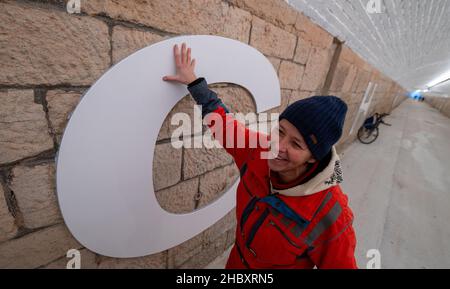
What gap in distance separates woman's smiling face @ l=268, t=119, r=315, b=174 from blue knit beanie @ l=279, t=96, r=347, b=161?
0.9 inches

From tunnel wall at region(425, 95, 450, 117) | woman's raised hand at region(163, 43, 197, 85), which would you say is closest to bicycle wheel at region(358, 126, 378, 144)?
woman's raised hand at region(163, 43, 197, 85)

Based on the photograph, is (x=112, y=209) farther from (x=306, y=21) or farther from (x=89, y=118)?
(x=306, y=21)

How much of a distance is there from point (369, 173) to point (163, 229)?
14.6ft

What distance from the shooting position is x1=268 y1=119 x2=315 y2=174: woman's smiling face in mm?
810

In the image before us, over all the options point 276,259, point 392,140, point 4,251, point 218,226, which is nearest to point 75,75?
point 4,251

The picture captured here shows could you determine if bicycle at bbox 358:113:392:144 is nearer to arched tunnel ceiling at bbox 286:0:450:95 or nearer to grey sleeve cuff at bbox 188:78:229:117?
arched tunnel ceiling at bbox 286:0:450:95

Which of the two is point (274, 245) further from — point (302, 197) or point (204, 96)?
point (204, 96)

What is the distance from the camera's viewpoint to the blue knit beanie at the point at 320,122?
30.6 inches

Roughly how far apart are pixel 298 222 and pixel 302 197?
104 millimetres

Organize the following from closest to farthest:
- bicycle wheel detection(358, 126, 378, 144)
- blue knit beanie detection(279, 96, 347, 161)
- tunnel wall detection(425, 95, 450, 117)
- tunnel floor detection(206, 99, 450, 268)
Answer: blue knit beanie detection(279, 96, 347, 161) < tunnel floor detection(206, 99, 450, 268) < bicycle wheel detection(358, 126, 378, 144) < tunnel wall detection(425, 95, 450, 117)

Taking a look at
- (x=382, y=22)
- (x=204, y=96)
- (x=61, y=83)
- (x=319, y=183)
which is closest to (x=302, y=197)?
(x=319, y=183)

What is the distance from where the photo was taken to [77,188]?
79 cm

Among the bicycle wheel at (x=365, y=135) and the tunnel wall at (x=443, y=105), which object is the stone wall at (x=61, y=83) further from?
the tunnel wall at (x=443, y=105)

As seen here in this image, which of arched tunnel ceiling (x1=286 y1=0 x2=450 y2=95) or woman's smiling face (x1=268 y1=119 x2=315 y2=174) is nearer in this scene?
woman's smiling face (x1=268 y1=119 x2=315 y2=174)
